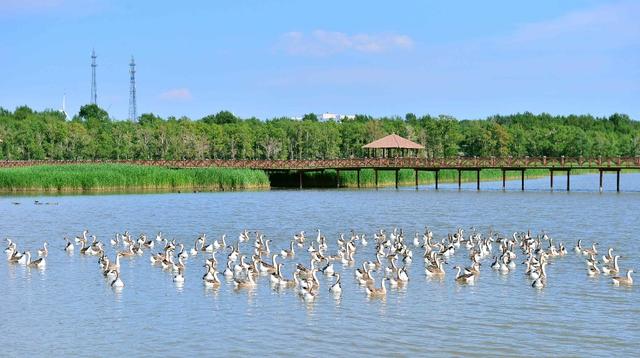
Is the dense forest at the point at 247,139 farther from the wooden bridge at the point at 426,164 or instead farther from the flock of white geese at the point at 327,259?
the flock of white geese at the point at 327,259

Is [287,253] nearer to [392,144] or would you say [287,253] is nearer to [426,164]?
[426,164]

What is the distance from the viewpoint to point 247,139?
146875 mm

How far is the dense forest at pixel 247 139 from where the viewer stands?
440ft

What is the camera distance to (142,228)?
173 ft

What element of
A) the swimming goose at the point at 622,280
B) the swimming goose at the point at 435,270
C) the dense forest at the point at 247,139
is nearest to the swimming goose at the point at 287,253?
the swimming goose at the point at 435,270

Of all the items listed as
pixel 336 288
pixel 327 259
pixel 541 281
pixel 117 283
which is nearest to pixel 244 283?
pixel 336 288

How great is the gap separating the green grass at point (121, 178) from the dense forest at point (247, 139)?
1437 inches

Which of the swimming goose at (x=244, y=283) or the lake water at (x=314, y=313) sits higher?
the swimming goose at (x=244, y=283)

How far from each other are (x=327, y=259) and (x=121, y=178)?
57.1m

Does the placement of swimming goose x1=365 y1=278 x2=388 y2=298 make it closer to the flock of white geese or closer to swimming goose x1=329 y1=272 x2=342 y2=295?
the flock of white geese

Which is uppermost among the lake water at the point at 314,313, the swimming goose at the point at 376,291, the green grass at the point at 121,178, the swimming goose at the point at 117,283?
the green grass at the point at 121,178

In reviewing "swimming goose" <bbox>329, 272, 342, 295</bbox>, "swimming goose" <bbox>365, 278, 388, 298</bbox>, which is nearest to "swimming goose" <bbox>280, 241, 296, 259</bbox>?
"swimming goose" <bbox>329, 272, 342, 295</bbox>

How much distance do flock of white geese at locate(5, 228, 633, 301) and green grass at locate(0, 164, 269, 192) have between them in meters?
41.7

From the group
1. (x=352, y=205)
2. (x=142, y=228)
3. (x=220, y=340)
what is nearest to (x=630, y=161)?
(x=352, y=205)
